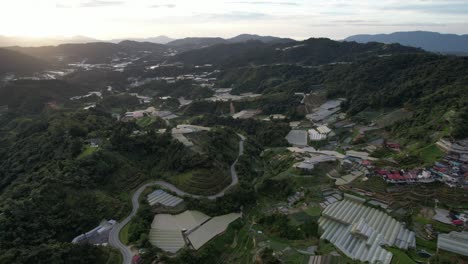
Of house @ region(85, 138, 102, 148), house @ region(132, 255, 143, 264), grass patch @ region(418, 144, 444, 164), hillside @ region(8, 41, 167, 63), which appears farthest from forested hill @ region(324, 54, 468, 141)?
hillside @ region(8, 41, 167, 63)

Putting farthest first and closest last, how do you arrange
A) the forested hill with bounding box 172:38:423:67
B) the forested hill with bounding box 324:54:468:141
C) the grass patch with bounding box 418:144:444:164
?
the forested hill with bounding box 172:38:423:67, the forested hill with bounding box 324:54:468:141, the grass patch with bounding box 418:144:444:164

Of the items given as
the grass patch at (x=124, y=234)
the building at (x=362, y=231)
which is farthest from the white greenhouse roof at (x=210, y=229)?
the building at (x=362, y=231)

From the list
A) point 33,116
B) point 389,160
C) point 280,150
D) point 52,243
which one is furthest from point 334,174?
point 33,116

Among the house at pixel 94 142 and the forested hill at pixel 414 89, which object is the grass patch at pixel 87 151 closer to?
the house at pixel 94 142

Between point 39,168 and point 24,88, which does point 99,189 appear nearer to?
point 39,168

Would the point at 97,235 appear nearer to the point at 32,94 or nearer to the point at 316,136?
the point at 316,136

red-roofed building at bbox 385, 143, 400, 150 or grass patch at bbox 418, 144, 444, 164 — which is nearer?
grass patch at bbox 418, 144, 444, 164

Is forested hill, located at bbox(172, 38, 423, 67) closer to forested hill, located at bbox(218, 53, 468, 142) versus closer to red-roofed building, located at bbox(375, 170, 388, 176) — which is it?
forested hill, located at bbox(218, 53, 468, 142)

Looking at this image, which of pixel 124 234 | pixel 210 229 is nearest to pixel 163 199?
pixel 124 234
